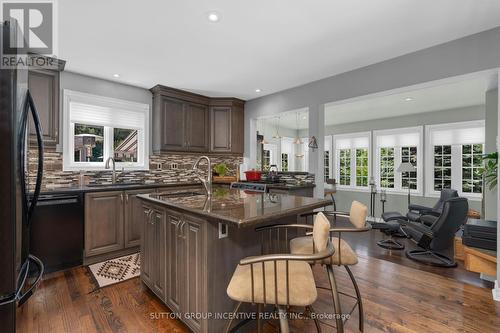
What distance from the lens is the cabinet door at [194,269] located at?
158 centimetres

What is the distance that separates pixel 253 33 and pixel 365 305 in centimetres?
277

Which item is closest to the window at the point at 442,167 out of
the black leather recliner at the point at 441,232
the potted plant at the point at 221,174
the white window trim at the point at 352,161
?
the white window trim at the point at 352,161

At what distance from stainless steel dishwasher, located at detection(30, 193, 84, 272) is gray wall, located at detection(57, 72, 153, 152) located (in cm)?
96

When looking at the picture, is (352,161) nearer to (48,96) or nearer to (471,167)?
(471,167)

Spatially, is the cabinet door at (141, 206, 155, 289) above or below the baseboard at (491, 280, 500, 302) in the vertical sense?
above

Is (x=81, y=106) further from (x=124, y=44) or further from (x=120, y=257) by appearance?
(x=120, y=257)

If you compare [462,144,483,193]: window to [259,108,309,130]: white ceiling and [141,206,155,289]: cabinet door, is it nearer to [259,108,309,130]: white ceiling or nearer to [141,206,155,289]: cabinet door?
[259,108,309,130]: white ceiling

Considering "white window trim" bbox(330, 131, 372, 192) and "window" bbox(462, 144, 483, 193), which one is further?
"white window trim" bbox(330, 131, 372, 192)

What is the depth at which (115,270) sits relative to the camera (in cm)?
290

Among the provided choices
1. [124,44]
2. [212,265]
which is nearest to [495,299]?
[212,265]

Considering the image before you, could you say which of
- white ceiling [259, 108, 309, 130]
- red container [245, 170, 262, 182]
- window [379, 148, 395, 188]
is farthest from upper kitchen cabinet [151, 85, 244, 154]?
window [379, 148, 395, 188]

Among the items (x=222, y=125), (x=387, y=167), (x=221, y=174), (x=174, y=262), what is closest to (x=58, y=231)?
(x=174, y=262)

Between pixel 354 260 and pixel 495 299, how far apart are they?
1.78m

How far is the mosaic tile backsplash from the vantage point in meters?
3.27
